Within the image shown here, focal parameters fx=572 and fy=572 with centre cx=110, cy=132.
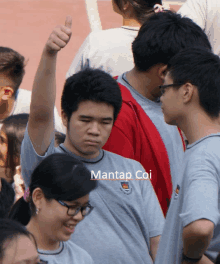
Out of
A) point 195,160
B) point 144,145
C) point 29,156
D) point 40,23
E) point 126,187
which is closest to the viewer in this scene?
point 195,160

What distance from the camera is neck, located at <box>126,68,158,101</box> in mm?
2734

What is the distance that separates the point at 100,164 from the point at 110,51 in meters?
1.03

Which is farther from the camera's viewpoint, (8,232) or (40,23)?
(40,23)

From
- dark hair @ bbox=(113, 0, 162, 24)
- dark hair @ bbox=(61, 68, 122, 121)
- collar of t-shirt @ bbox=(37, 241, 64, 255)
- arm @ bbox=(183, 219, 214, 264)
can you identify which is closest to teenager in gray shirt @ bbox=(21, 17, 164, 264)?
dark hair @ bbox=(61, 68, 122, 121)

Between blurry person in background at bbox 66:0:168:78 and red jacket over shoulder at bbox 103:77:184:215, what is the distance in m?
0.66

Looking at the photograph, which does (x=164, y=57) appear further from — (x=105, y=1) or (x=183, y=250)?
(x=105, y=1)

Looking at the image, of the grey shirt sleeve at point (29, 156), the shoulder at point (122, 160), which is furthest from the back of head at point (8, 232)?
the shoulder at point (122, 160)

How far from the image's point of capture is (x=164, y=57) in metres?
2.71

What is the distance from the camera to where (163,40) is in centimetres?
274

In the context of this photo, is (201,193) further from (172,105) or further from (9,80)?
(9,80)

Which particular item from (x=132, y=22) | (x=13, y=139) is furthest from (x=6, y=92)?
(x=132, y=22)

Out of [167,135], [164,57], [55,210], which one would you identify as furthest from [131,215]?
[164,57]

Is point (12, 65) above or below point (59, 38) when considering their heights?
below

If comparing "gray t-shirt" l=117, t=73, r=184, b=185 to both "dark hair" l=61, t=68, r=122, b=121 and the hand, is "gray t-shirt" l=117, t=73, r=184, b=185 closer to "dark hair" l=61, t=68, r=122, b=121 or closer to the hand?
"dark hair" l=61, t=68, r=122, b=121
